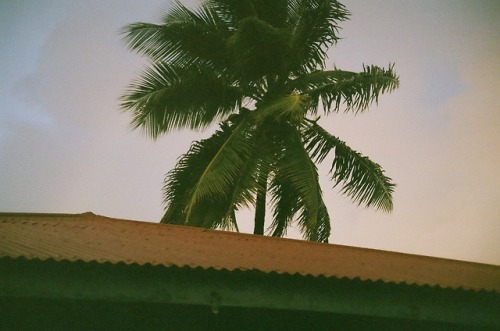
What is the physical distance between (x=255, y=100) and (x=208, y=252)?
4.39 m

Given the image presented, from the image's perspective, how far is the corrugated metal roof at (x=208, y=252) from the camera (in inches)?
134

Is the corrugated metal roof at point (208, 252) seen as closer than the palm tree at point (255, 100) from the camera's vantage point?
Yes

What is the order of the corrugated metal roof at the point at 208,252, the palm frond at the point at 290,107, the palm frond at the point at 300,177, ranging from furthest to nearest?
the palm frond at the point at 300,177 → the palm frond at the point at 290,107 → the corrugated metal roof at the point at 208,252

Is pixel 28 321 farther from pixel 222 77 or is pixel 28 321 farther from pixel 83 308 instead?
pixel 222 77

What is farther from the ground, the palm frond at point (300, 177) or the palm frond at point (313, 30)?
the palm frond at point (313, 30)

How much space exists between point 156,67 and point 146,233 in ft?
12.0

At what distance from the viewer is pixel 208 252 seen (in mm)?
4012

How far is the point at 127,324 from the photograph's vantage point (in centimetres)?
384

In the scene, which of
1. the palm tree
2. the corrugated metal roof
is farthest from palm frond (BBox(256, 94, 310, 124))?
the corrugated metal roof

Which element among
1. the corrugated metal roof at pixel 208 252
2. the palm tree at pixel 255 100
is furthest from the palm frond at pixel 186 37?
the corrugated metal roof at pixel 208 252

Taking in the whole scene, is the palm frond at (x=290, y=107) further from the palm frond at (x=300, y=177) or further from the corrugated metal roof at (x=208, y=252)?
the corrugated metal roof at (x=208, y=252)

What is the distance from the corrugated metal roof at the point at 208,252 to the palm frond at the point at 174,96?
236cm

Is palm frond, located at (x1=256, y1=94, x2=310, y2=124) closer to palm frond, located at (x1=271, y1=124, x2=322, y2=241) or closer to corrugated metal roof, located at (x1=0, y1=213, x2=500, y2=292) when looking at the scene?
palm frond, located at (x1=271, y1=124, x2=322, y2=241)

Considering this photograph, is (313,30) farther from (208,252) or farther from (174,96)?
(208,252)
